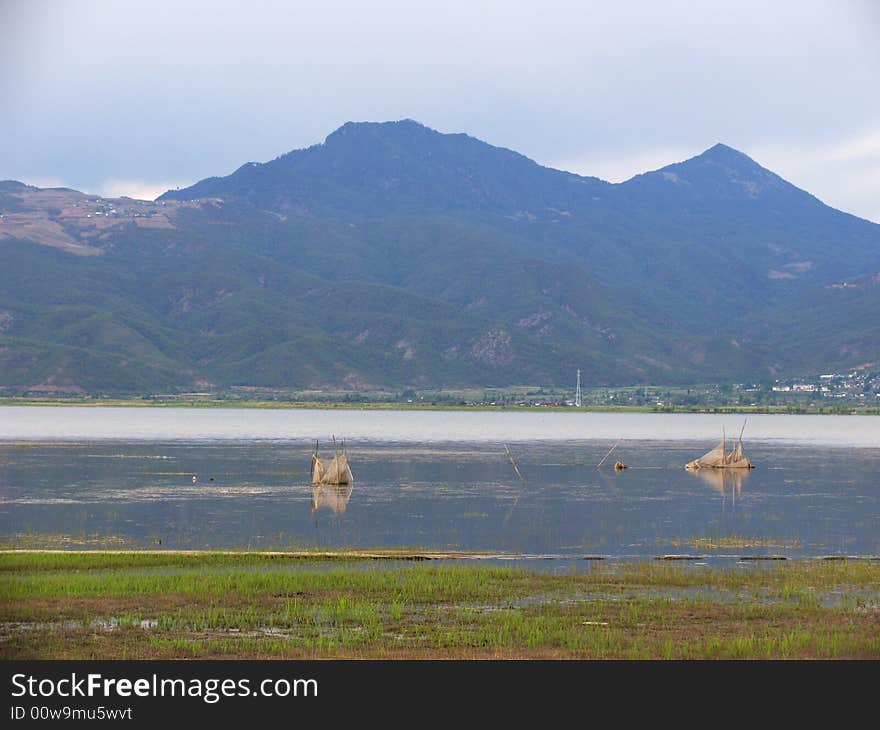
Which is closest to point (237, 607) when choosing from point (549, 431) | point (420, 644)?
point (420, 644)

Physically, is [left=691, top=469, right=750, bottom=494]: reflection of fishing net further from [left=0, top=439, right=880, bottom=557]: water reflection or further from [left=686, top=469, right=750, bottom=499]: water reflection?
[left=0, top=439, right=880, bottom=557]: water reflection

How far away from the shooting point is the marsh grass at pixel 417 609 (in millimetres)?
22859

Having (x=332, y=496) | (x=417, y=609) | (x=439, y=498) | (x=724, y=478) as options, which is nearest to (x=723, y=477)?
(x=724, y=478)

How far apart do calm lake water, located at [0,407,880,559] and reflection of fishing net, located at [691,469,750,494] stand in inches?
10.4

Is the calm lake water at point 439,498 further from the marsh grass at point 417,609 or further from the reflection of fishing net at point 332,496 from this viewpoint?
the marsh grass at point 417,609

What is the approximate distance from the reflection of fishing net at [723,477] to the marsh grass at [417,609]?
3363 cm

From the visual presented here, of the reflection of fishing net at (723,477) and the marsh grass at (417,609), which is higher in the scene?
the marsh grass at (417,609)

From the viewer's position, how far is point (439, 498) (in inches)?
2370

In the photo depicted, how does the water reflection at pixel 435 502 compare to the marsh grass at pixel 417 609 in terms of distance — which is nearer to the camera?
the marsh grass at pixel 417 609

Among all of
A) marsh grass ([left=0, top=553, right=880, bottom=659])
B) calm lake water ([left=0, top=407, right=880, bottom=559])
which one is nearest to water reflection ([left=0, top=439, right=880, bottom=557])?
calm lake water ([left=0, top=407, right=880, bottom=559])

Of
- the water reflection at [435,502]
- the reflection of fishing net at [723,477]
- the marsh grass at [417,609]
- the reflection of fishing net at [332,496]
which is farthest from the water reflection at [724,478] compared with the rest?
the marsh grass at [417,609]

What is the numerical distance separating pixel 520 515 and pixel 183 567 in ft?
67.9

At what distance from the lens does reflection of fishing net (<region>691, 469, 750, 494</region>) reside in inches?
2744

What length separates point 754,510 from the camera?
55.8m
